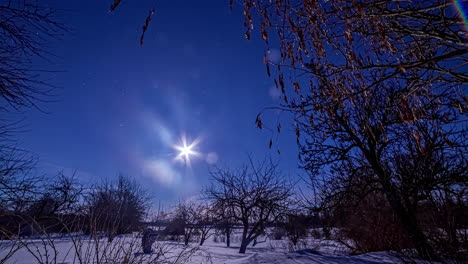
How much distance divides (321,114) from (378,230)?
7.09 meters

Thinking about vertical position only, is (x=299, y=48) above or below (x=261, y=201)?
above

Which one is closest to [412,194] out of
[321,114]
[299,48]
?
[321,114]

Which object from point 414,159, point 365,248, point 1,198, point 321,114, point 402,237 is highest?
point 414,159

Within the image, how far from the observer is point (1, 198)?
14.1 feet

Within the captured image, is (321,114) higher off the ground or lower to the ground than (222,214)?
higher

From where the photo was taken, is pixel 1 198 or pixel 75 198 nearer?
pixel 1 198

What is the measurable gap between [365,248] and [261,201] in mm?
5257

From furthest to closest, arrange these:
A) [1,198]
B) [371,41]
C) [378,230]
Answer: [378,230]
[1,198]
[371,41]

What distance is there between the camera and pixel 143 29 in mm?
1607

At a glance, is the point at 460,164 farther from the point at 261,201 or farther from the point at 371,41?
the point at 261,201

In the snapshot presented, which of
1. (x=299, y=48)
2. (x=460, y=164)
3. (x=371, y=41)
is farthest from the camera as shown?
(x=460, y=164)

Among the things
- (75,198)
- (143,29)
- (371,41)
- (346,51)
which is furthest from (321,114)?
(75,198)

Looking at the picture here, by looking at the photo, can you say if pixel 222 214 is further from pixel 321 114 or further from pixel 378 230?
pixel 321 114

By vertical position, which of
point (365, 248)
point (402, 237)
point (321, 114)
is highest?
point (321, 114)
